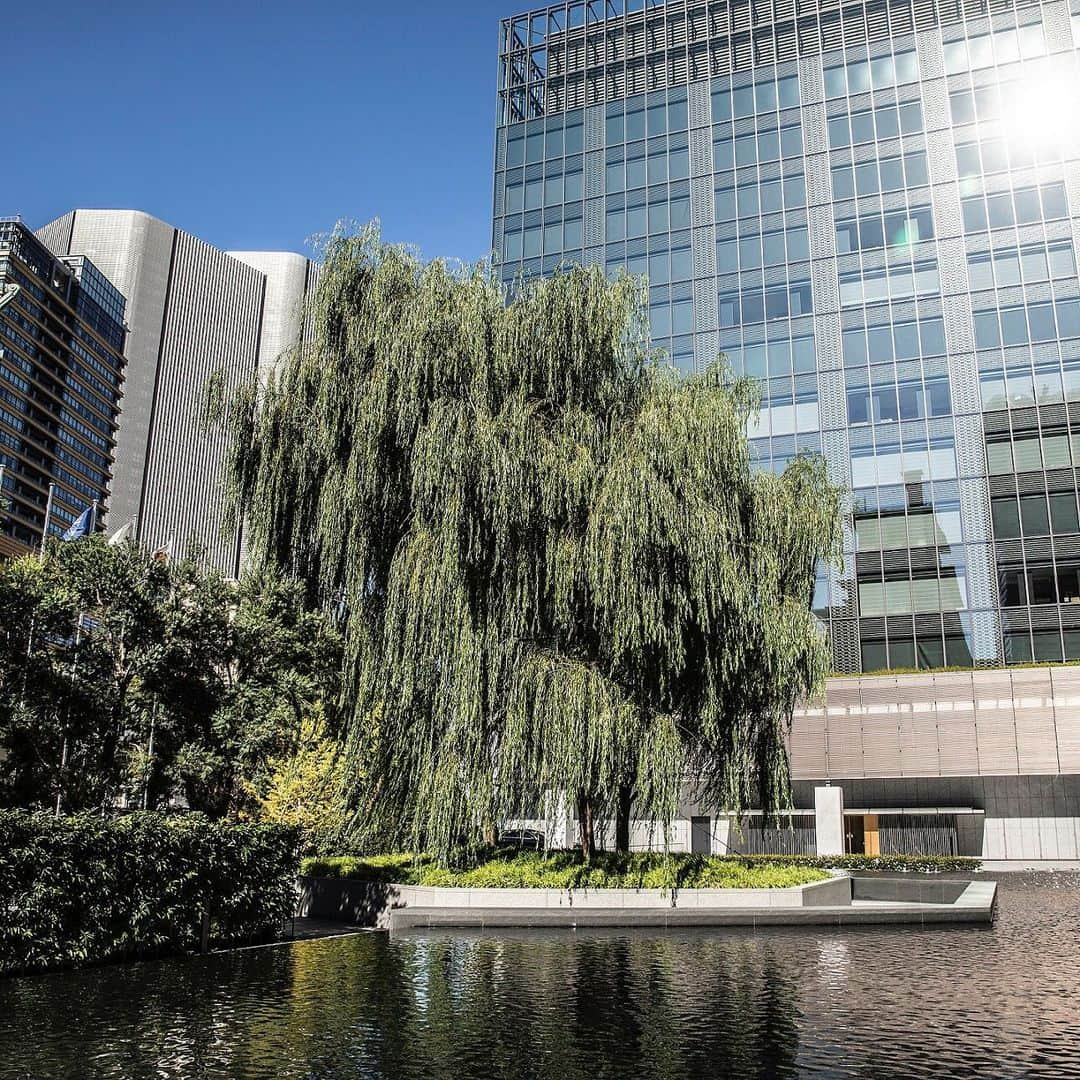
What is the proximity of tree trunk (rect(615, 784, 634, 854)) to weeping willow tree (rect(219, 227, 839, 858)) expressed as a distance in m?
0.07

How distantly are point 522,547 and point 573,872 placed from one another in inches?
269

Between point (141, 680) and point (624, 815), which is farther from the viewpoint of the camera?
point (141, 680)

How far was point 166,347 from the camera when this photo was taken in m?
160

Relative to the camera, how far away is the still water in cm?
905

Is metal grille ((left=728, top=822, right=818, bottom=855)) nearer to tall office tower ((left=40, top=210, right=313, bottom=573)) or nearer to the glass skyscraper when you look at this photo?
the glass skyscraper

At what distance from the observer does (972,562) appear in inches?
1984

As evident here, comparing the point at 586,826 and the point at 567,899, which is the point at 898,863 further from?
the point at 567,899

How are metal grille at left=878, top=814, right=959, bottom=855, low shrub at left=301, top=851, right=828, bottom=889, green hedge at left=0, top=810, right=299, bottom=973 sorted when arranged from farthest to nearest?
metal grille at left=878, top=814, right=959, bottom=855, low shrub at left=301, top=851, right=828, bottom=889, green hedge at left=0, top=810, right=299, bottom=973

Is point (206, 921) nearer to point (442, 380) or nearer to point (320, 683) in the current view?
point (320, 683)

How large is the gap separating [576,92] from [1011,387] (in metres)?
35.4

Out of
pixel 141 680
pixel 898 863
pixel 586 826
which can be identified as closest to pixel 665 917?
pixel 586 826

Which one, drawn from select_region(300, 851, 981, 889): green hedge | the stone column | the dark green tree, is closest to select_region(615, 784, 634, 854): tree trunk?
select_region(300, 851, 981, 889): green hedge

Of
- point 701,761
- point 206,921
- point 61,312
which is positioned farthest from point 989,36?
point 61,312

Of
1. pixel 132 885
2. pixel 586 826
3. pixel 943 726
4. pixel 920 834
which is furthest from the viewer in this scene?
pixel 920 834
